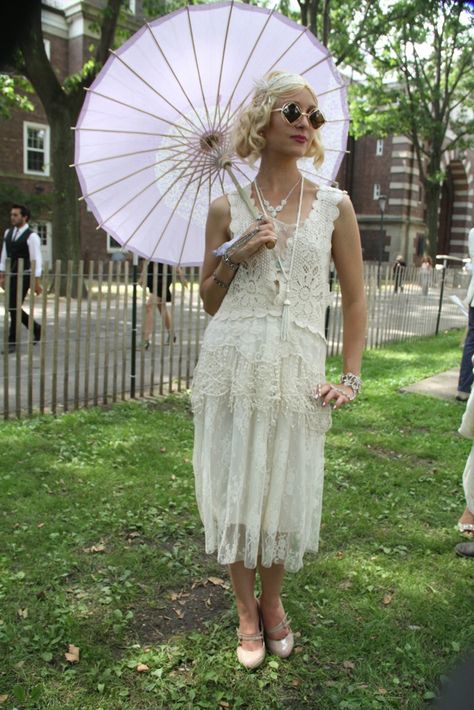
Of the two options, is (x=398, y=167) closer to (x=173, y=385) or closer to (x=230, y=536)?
(x=173, y=385)

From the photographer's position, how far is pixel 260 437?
2.24 m

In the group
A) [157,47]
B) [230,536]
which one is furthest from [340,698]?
[157,47]

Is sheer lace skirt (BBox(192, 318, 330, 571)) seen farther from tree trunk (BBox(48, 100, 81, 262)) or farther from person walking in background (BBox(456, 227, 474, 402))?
tree trunk (BBox(48, 100, 81, 262))

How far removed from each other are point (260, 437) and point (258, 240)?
2.34 feet

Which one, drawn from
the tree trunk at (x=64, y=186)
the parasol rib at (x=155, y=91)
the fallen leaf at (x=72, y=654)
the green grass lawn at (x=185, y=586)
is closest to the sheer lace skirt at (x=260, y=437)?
the green grass lawn at (x=185, y=586)

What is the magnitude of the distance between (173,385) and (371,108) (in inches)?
925

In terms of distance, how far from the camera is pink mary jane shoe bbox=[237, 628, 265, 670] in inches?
96.9

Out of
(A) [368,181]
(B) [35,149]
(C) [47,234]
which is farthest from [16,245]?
(A) [368,181]

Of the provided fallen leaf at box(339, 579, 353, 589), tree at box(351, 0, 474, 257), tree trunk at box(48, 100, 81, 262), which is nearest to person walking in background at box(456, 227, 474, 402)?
fallen leaf at box(339, 579, 353, 589)

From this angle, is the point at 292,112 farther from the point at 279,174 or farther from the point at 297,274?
the point at 297,274

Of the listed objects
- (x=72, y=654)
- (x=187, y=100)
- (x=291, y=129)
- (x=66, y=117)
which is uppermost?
(x=66, y=117)

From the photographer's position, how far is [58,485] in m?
4.13

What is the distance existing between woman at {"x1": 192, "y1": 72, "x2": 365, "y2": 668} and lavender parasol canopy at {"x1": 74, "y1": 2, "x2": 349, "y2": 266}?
408 mm

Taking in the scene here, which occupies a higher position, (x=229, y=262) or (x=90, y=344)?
(x=229, y=262)
